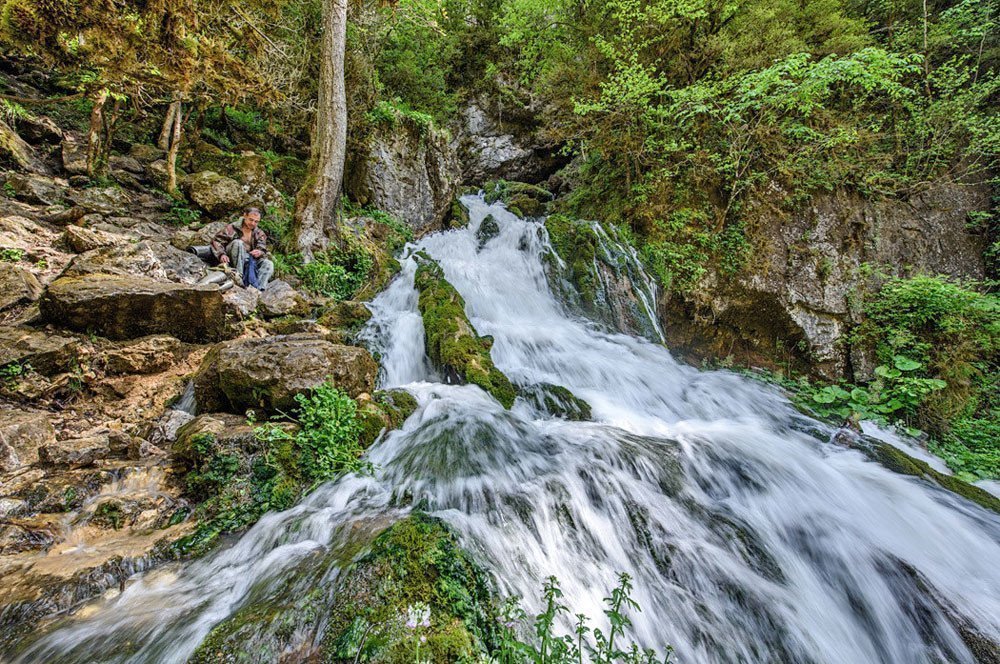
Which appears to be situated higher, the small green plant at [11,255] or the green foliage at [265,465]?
the small green plant at [11,255]

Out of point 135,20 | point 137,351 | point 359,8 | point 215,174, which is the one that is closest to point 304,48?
point 359,8

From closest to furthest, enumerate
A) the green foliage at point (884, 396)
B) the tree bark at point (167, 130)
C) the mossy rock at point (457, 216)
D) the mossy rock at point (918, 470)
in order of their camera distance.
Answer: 1. the mossy rock at point (918, 470)
2. the green foliage at point (884, 396)
3. the tree bark at point (167, 130)
4. the mossy rock at point (457, 216)

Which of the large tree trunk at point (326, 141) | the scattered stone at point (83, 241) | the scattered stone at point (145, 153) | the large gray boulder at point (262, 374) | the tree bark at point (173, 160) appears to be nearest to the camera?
the large gray boulder at point (262, 374)

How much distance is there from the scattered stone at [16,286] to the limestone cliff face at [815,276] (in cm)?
932

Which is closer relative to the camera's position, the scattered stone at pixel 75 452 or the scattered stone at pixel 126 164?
the scattered stone at pixel 75 452

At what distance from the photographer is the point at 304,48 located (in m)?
8.55

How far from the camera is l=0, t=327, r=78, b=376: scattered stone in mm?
3053

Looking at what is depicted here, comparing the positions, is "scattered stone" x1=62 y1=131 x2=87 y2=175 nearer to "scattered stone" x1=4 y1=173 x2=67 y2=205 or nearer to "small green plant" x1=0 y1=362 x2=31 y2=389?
"scattered stone" x1=4 y1=173 x2=67 y2=205

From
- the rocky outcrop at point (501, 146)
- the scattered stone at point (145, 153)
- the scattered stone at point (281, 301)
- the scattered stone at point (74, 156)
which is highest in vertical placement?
the rocky outcrop at point (501, 146)

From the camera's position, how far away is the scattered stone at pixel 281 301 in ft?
17.0

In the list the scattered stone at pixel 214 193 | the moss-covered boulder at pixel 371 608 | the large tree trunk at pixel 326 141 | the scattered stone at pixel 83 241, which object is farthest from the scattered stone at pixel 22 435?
the scattered stone at pixel 214 193

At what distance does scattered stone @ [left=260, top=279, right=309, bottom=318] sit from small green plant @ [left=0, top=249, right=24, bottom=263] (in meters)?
2.25

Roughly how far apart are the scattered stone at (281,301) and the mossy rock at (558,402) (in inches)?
140

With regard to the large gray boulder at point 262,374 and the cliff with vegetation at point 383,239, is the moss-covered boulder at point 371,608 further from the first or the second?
the large gray boulder at point 262,374
